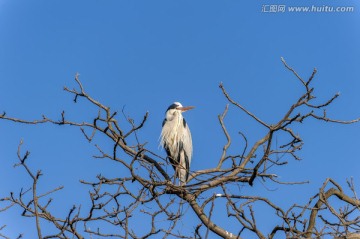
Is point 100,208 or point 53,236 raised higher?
point 100,208

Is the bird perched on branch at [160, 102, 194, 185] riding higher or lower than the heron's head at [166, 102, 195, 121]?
lower

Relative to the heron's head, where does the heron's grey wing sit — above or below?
below

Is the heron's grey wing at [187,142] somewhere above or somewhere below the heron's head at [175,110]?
below

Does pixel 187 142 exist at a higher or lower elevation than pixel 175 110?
lower

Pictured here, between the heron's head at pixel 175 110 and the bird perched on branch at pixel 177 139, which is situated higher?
the heron's head at pixel 175 110

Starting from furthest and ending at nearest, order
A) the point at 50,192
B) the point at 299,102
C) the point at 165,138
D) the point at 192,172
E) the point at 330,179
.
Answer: the point at 165,138
the point at 192,172
the point at 330,179
the point at 299,102
the point at 50,192

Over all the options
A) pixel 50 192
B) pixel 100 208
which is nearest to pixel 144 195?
pixel 100 208

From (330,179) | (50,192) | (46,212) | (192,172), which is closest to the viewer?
(50,192)

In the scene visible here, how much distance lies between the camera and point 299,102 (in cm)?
363

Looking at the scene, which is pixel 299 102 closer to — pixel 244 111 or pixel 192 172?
pixel 244 111

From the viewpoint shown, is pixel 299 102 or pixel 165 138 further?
pixel 165 138

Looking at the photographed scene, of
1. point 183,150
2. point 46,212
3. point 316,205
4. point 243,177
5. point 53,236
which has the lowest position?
point 53,236

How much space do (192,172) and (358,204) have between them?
112cm

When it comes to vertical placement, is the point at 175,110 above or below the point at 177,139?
above
